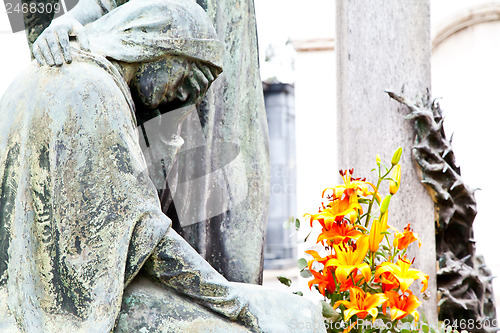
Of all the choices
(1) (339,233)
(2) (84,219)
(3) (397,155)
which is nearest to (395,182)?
(3) (397,155)

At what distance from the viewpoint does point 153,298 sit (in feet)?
4.44

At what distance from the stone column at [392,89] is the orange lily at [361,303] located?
4.15 feet

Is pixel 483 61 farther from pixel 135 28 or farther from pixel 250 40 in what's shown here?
pixel 135 28

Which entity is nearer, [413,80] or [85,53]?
[85,53]

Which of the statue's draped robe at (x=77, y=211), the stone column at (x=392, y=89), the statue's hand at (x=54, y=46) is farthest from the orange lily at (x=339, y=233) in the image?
the stone column at (x=392, y=89)

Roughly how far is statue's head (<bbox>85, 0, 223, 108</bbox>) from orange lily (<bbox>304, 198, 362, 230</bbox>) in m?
0.42

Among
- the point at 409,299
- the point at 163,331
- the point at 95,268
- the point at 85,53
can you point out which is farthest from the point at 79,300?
the point at 409,299

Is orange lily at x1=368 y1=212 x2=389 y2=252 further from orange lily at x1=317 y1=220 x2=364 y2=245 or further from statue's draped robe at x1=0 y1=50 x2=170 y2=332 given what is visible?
statue's draped robe at x1=0 y1=50 x2=170 y2=332

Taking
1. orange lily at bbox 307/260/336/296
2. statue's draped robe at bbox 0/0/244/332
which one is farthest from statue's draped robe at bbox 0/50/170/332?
orange lily at bbox 307/260/336/296

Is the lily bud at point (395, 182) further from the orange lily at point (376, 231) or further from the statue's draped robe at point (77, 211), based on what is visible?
the statue's draped robe at point (77, 211)

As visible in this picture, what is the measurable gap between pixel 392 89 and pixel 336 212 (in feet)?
4.30

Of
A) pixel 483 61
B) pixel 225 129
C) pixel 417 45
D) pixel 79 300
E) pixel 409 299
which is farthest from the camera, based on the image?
pixel 483 61

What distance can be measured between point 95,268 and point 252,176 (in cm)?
59

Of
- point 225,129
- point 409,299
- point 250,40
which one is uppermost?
point 250,40
